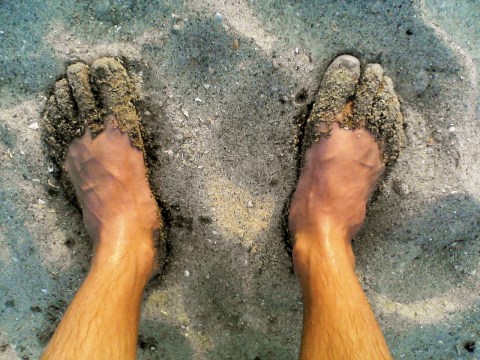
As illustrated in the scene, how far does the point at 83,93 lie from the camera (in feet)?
5.70

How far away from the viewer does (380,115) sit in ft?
5.80

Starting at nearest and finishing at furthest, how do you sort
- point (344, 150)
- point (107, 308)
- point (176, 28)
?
1. point (107, 308)
2. point (176, 28)
3. point (344, 150)

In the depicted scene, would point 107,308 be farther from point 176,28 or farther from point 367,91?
point 367,91

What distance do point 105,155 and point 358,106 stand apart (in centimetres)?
100

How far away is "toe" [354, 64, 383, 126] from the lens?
1735mm

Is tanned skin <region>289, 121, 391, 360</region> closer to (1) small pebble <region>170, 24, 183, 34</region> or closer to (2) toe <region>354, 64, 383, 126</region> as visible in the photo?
(2) toe <region>354, 64, 383, 126</region>

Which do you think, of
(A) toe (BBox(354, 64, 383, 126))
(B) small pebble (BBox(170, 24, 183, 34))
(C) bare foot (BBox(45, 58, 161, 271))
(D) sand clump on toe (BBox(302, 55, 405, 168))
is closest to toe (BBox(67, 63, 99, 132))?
(C) bare foot (BBox(45, 58, 161, 271))

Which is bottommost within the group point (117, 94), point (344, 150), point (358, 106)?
point (117, 94)

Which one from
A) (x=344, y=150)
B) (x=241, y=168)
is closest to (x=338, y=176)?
(x=344, y=150)

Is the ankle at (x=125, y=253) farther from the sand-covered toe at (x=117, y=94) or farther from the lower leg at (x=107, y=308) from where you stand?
the sand-covered toe at (x=117, y=94)

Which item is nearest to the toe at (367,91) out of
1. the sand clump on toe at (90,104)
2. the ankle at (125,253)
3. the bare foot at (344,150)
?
the bare foot at (344,150)

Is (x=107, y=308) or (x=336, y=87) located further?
(x=336, y=87)

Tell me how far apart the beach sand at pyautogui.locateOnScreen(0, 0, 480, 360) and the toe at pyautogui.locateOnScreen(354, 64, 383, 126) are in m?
0.05

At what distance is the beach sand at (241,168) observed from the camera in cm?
170
